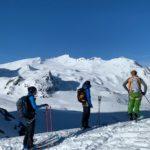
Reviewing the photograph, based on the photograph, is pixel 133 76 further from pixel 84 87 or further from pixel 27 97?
pixel 27 97

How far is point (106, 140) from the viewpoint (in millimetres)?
21203

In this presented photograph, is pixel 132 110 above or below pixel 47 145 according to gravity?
above

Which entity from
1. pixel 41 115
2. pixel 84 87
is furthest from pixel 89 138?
pixel 41 115

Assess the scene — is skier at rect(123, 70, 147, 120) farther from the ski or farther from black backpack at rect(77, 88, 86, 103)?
the ski

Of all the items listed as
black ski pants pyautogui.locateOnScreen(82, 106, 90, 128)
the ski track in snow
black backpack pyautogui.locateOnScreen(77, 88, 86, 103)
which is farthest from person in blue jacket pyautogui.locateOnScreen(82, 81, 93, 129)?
the ski track in snow

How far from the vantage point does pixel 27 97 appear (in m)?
21.9

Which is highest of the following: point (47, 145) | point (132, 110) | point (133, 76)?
point (133, 76)

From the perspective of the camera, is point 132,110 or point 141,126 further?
point 132,110

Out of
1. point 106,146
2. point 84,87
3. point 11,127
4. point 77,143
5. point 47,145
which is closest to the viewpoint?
point 106,146

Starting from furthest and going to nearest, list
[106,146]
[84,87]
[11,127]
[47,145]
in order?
[11,127] < [84,87] < [47,145] < [106,146]

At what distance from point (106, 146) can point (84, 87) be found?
285 inches

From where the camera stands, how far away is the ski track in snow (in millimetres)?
19455

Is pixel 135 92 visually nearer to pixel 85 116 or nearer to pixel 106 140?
pixel 85 116

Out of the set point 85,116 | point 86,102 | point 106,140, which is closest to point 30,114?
point 106,140
